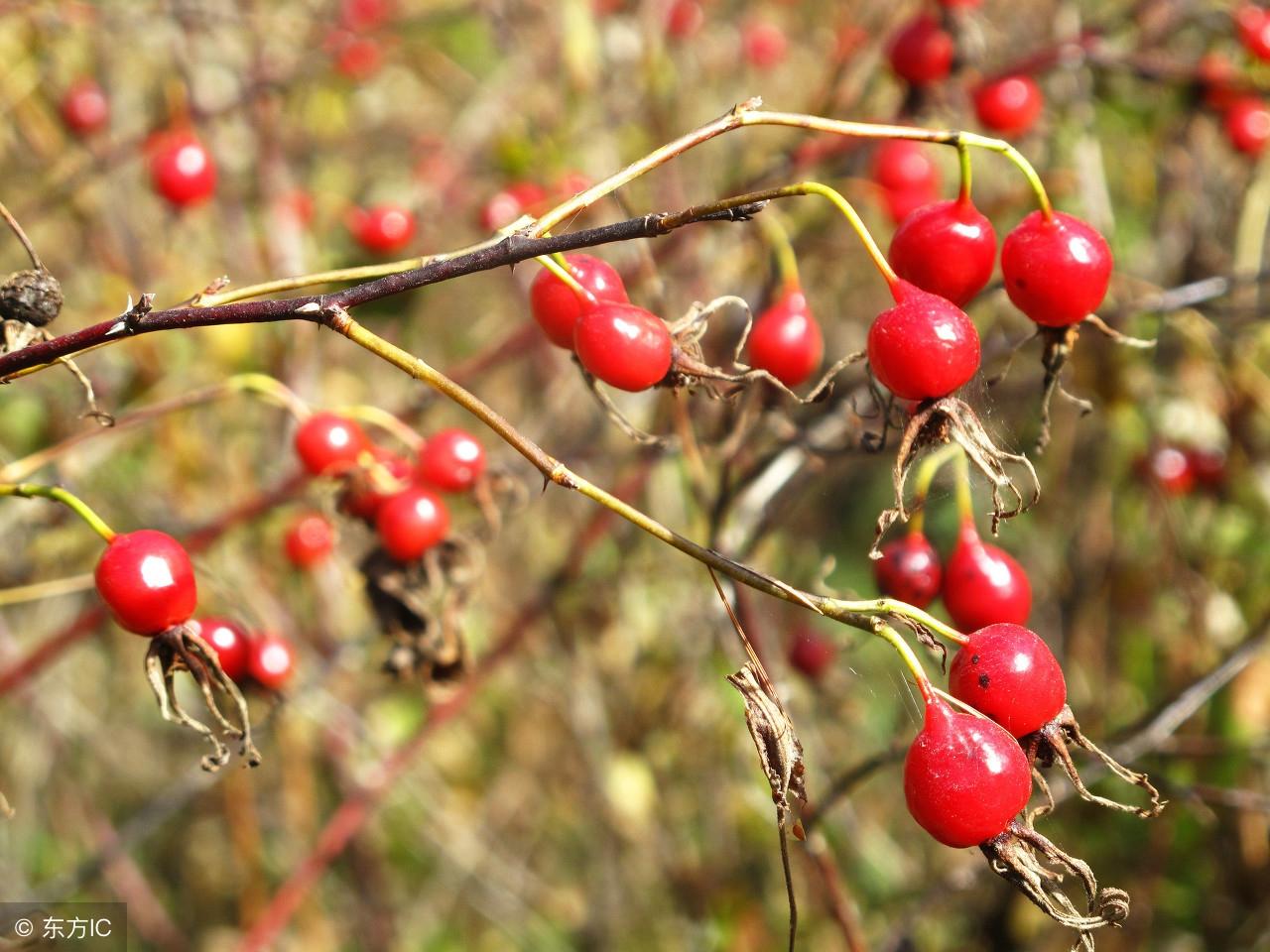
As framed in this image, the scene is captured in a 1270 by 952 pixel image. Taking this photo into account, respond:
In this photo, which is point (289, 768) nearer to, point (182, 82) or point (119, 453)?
point (119, 453)

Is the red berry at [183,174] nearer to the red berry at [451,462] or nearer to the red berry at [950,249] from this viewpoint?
the red berry at [451,462]

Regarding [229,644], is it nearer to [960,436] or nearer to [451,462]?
[451,462]

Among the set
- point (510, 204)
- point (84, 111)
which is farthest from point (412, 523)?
point (84, 111)

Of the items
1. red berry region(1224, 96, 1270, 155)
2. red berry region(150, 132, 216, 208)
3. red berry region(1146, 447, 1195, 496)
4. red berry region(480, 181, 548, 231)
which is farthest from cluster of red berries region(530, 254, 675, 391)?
red berry region(1224, 96, 1270, 155)

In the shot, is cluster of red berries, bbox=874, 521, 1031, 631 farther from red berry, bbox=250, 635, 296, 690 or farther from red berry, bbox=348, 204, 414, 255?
red berry, bbox=348, 204, 414, 255

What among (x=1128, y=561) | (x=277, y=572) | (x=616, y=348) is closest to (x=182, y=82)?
(x=277, y=572)

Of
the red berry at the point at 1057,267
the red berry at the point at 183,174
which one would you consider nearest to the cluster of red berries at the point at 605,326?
the red berry at the point at 1057,267
